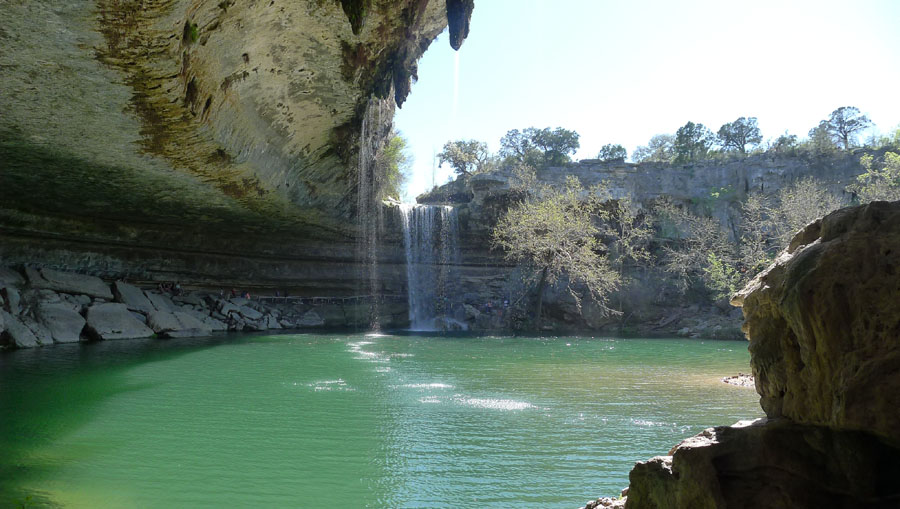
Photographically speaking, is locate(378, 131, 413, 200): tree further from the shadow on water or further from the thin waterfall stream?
the shadow on water

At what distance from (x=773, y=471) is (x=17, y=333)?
1568 centimetres

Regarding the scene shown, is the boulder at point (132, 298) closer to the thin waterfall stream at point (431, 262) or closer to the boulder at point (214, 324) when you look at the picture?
the boulder at point (214, 324)

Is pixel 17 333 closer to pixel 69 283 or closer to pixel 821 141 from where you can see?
pixel 69 283

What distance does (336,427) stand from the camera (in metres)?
6.06

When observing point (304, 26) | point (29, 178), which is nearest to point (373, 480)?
point (304, 26)

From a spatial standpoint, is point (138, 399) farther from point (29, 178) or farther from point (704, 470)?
point (29, 178)

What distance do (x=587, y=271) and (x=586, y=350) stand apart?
594 centimetres

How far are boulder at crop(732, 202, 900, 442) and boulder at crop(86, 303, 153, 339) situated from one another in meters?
17.1

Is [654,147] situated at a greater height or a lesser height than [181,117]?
greater

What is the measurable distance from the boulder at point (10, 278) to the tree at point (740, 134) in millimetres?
42965

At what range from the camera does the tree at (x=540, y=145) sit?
4282 centimetres

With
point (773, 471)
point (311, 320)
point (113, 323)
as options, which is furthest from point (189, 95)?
point (311, 320)

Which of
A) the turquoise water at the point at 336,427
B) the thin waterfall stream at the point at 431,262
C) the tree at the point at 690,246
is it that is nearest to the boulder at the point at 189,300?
the turquoise water at the point at 336,427

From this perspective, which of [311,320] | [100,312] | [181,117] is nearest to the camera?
[181,117]
